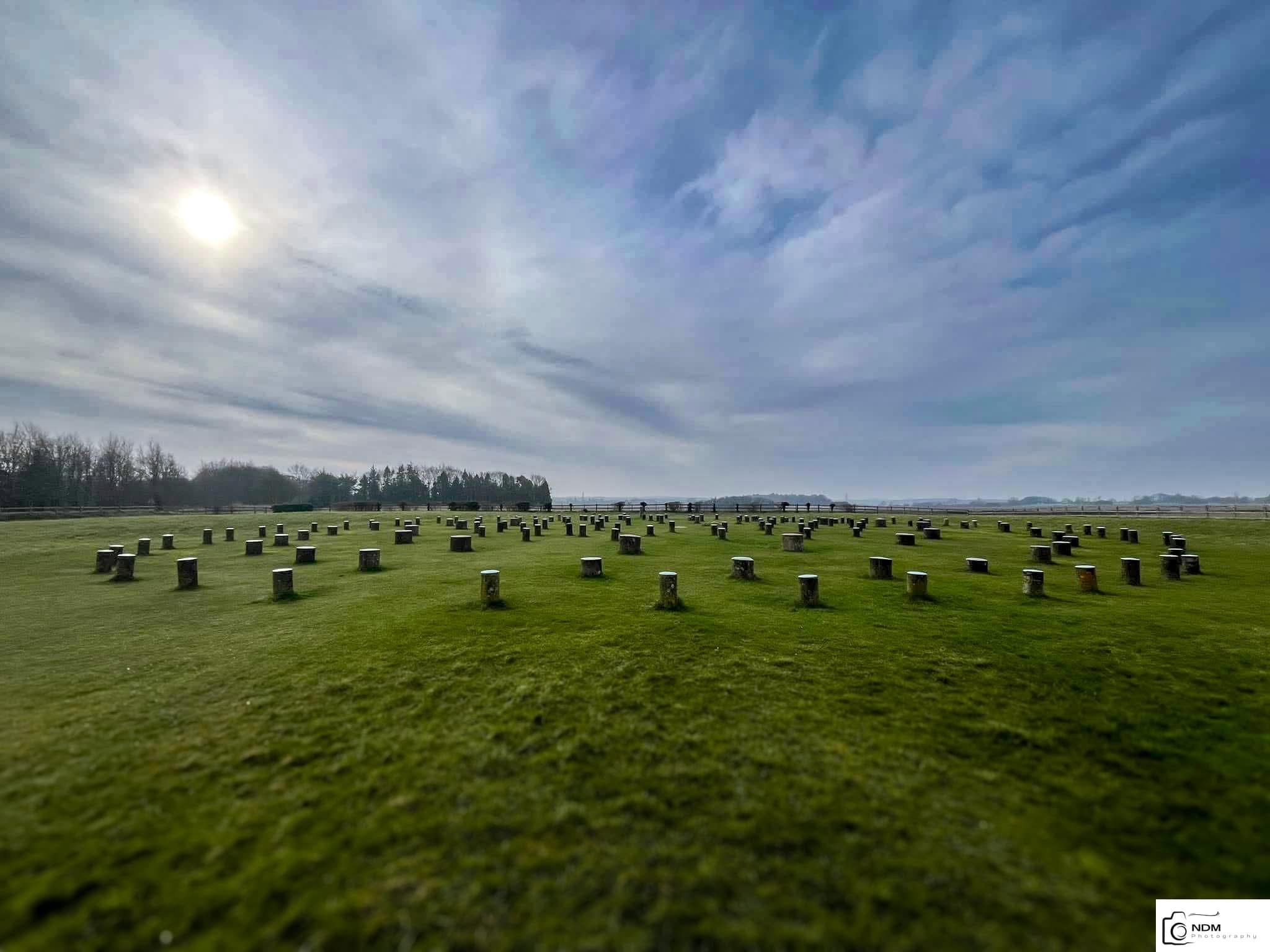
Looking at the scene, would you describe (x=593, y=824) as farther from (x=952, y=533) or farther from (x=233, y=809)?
(x=952, y=533)

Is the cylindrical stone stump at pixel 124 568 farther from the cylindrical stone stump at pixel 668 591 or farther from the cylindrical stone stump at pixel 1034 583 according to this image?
the cylindrical stone stump at pixel 1034 583

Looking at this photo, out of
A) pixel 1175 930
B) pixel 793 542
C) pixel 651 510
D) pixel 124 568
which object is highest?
pixel 651 510

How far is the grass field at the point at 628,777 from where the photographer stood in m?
3.08

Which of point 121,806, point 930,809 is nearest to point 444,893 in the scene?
point 121,806

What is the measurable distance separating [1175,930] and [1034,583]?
9.31 m

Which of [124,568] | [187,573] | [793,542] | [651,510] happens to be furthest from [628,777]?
[651,510]

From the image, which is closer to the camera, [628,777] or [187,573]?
A: [628,777]

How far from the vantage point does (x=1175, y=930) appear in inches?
131

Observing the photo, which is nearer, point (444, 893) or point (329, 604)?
point (444, 893)

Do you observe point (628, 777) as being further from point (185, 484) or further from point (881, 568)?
point (185, 484)

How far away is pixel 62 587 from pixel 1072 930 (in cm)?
2078

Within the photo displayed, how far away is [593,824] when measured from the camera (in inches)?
152

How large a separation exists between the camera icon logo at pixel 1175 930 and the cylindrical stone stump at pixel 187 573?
1771 cm

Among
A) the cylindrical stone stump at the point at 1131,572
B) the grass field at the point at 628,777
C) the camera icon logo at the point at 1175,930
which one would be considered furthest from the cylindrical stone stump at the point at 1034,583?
the camera icon logo at the point at 1175,930
